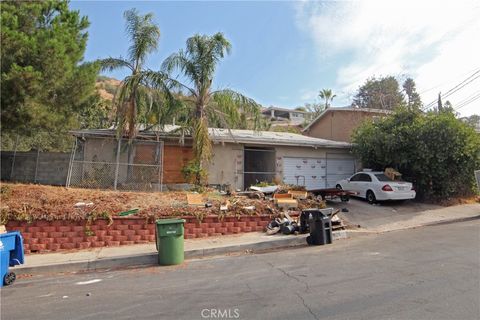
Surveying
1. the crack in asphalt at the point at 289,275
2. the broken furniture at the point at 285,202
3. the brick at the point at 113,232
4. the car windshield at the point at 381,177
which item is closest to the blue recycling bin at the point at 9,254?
the brick at the point at 113,232

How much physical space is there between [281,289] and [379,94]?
29187mm

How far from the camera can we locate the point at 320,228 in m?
10.6

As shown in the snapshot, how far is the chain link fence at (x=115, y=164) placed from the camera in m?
15.8

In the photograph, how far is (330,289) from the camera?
596 cm

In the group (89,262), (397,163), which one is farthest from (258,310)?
(397,163)

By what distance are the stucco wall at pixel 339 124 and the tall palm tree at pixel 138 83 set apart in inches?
535

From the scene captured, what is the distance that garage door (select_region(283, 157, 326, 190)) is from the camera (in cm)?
1980

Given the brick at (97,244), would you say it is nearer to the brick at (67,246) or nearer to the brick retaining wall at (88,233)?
the brick retaining wall at (88,233)

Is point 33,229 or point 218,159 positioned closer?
point 33,229

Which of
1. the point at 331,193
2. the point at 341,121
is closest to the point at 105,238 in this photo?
the point at 331,193

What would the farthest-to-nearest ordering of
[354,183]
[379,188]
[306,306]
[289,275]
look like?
[354,183] < [379,188] < [289,275] < [306,306]

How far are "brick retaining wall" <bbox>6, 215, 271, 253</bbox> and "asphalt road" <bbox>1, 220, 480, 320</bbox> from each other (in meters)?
2.44

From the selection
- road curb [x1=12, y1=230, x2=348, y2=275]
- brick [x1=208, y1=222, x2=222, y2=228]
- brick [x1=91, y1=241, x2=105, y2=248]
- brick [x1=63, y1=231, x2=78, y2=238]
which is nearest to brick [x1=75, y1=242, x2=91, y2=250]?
brick [x1=91, y1=241, x2=105, y2=248]

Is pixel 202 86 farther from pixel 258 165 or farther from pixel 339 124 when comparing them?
pixel 339 124
